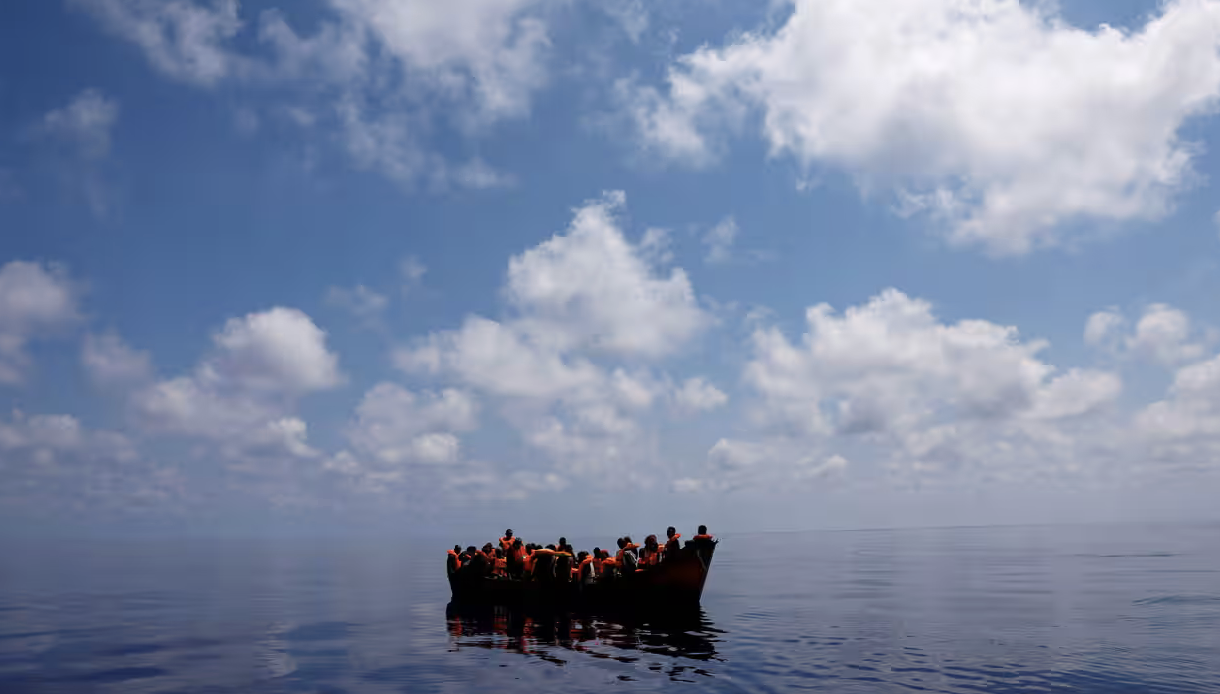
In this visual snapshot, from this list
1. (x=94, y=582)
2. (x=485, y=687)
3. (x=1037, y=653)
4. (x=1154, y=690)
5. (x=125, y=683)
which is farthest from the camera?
(x=94, y=582)

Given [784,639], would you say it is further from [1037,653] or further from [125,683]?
[125,683]

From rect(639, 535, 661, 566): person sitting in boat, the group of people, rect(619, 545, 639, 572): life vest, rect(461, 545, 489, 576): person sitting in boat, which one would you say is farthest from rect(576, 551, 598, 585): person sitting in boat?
rect(461, 545, 489, 576): person sitting in boat

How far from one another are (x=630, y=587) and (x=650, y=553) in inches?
72.5

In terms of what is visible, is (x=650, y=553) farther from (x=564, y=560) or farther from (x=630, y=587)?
(x=564, y=560)

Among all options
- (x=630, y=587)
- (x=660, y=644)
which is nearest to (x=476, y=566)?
(x=630, y=587)

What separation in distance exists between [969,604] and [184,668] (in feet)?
121

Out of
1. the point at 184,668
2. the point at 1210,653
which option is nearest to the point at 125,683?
the point at 184,668

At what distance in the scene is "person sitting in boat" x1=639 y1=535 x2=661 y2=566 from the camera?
3700 cm

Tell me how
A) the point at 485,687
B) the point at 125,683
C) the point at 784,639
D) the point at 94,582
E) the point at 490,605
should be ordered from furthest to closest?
1. the point at 94,582
2. the point at 490,605
3. the point at 784,639
4. the point at 125,683
5. the point at 485,687

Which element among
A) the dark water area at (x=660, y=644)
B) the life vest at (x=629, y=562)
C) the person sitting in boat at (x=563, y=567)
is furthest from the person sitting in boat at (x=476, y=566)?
the life vest at (x=629, y=562)

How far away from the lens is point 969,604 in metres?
43.4

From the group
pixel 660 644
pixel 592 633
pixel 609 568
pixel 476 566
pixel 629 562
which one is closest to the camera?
pixel 660 644

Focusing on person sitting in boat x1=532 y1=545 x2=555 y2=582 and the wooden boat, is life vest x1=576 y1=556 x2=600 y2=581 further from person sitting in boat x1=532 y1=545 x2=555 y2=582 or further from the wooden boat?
person sitting in boat x1=532 y1=545 x2=555 y2=582

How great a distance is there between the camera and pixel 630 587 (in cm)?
3669
